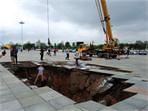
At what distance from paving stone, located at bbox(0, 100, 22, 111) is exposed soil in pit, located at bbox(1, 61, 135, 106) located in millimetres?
3246

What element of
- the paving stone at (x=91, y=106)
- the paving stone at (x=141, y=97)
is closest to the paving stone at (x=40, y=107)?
the paving stone at (x=91, y=106)

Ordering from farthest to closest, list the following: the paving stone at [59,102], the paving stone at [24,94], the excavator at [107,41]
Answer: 1. the excavator at [107,41]
2. the paving stone at [24,94]
3. the paving stone at [59,102]

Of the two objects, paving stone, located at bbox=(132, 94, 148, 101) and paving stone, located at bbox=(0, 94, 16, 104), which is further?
paving stone, located at bbox=(132, 94, 148, 101)

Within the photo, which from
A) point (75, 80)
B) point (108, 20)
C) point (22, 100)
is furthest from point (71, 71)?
point (108, 20)

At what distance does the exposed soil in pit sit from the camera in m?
9.74

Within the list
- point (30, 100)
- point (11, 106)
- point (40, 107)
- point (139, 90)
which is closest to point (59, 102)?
point (40, 107)

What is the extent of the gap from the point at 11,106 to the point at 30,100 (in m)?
0.71

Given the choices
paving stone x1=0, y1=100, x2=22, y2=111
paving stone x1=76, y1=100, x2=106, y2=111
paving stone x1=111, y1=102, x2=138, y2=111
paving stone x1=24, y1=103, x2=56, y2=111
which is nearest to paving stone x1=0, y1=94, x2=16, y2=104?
paving stone x1=0, y1=100, x2=22, y2=111

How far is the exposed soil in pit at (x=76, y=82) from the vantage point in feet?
32.0

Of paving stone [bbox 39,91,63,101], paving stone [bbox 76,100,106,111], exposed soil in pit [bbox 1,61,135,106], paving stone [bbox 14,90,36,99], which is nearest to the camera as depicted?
paving stone [bbox 76,100,106,111]

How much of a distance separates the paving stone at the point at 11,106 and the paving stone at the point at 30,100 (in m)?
0.17

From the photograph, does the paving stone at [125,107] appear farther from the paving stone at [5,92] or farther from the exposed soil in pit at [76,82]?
the paving stone at [5,92]

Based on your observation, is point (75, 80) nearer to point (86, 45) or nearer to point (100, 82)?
point (100, 82)

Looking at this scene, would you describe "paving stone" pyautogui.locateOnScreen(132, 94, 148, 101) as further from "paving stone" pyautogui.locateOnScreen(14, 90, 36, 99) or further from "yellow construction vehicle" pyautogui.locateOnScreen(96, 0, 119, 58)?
"yellow construction vehicle" pyautogui.locateOnScreen(96, 0, 119, 58)
